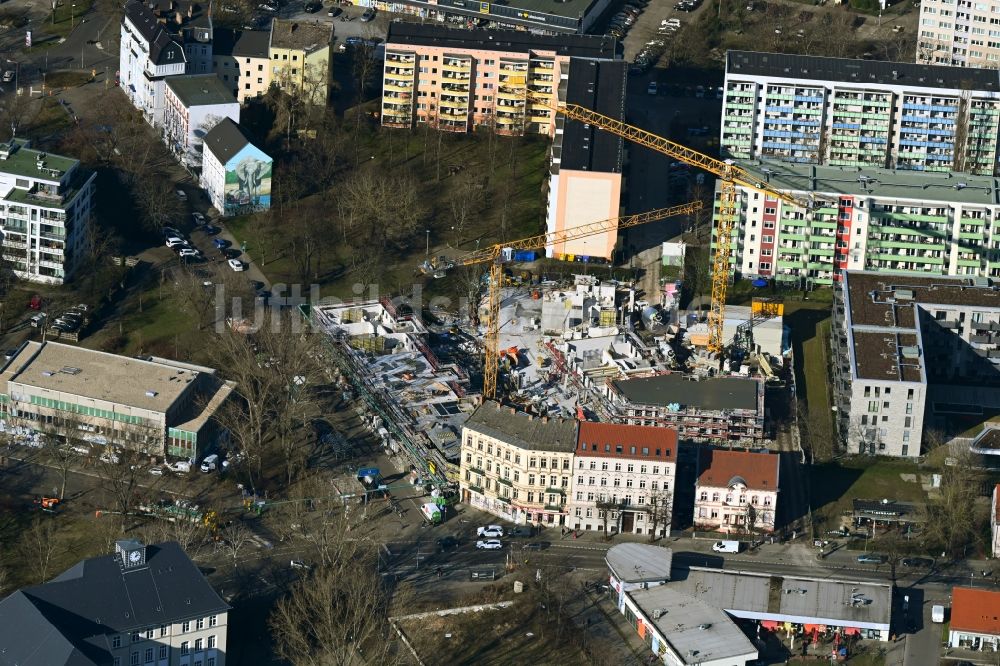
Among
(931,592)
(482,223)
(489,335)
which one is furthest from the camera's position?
(482,223)

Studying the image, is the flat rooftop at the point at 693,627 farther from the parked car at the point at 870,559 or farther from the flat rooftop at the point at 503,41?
the flat rooftop at the point at 503,41

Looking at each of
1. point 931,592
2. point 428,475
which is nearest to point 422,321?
point 428,475

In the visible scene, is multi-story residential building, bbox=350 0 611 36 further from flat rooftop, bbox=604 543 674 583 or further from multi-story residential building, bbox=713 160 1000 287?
flat rooftop, bbox=604 543 674 583

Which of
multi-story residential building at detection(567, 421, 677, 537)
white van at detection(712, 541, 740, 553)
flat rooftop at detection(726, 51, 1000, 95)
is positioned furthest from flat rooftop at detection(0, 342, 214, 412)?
flat rooftop at detection(726, 51, 1000, 95)

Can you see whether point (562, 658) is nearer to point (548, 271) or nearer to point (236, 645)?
point (236, 645)

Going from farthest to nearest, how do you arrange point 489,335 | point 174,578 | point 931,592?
1. point 489,335
2. point 931,592
3. point 174,578
